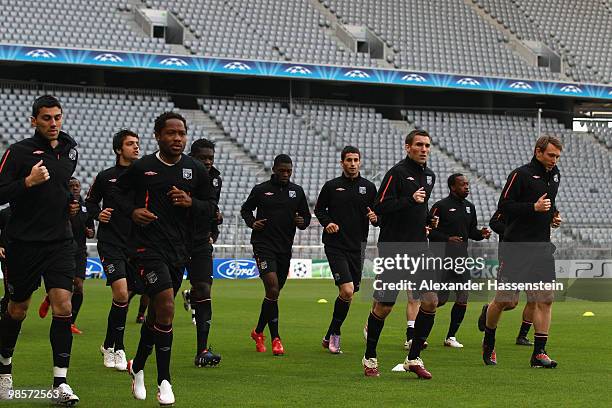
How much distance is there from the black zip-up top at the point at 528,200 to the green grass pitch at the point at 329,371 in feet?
4.55

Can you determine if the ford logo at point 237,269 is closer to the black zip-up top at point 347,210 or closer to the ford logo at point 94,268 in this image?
the ford logo at point 94,268

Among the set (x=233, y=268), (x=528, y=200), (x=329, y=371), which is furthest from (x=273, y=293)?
(x=233, y=268)

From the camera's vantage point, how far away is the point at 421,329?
10.7 m

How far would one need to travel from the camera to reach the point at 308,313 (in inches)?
799

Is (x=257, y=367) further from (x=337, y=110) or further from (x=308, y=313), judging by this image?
(x=337, y=110)

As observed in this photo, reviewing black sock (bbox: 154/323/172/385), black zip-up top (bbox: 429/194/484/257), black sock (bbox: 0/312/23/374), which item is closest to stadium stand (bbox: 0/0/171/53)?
black zip-up top (bbox: 429/194/484/257)

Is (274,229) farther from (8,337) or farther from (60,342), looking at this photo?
(60,342)

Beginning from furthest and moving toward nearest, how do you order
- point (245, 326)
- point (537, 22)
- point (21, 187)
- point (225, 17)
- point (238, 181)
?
point (537, 22), point (225, 17), point (238, 181), point (245, 326), point (21, 187)

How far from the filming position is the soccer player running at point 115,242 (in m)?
11.5

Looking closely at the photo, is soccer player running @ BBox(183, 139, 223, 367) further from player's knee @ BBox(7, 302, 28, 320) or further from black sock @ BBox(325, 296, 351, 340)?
player's knee @ BBox(7, 302, 28, 320)

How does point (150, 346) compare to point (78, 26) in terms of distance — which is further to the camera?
point (78, 26)

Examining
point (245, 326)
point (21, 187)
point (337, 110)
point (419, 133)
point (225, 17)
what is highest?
point (225, 17)

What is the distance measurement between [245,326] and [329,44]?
2919 centimetres

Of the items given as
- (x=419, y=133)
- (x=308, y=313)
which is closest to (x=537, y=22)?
(x=308, y=313)
